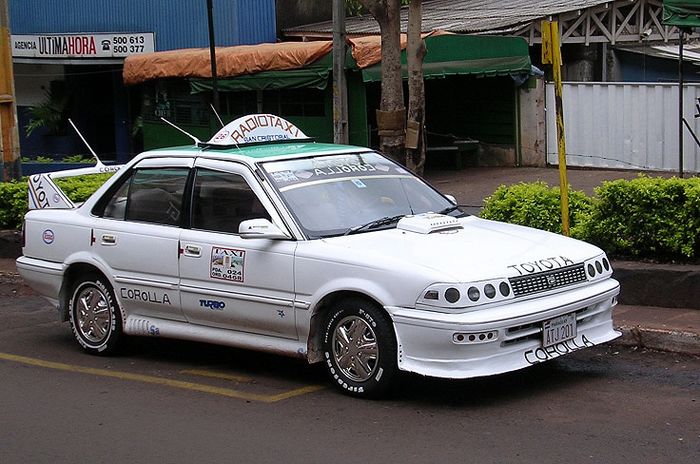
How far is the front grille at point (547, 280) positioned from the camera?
22.4ft

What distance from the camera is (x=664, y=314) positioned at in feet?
29.3

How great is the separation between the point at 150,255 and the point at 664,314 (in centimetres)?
411

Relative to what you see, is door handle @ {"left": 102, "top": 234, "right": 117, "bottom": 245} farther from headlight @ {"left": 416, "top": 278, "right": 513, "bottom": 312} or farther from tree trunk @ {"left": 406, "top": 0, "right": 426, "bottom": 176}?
tree trunk @ {"left": 406, "top": 0, "right": 426, "bottom": 176}

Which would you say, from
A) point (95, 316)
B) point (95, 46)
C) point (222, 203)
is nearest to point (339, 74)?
point (95, 316)

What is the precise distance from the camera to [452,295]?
658 centimetres

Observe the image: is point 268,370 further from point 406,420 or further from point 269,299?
point 406,420

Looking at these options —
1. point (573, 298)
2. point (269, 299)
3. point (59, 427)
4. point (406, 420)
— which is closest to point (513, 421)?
point (406, 420)

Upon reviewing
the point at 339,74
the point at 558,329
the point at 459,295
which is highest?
the point at 339,74

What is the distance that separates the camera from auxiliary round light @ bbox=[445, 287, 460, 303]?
6.57 metres

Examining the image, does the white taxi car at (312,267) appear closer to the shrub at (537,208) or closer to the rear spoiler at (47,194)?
the rear spoiler at (47,194)

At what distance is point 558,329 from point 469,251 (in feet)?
2.47

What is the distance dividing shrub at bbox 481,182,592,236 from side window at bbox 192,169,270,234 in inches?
126

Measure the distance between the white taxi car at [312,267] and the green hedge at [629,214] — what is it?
1744mm

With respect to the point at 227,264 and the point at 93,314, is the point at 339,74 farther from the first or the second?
the point at 227,264
